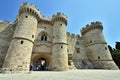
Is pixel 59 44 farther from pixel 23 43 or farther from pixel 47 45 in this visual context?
pixel 23 43

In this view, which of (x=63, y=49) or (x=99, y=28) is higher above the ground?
(x=99, y=28)

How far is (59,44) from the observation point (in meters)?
19.2

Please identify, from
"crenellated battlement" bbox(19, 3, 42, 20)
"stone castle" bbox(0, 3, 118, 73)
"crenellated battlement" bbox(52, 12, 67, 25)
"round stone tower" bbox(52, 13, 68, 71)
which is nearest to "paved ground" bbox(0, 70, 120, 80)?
"stone castle" bbox(0, 3, 118, 73)

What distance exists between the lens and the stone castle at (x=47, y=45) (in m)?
15.7

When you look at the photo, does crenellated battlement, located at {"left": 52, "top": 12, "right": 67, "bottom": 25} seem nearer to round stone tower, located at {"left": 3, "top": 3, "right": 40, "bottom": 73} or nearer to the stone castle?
the stone castle

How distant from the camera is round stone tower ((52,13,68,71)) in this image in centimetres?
1736

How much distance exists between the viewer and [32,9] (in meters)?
20.1

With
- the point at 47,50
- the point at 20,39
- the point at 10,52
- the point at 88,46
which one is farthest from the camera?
the point at 88,46

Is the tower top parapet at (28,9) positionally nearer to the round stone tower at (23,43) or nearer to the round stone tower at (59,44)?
the round stone tower at (23,43)

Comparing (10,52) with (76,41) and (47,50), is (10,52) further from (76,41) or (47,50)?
(76,41)

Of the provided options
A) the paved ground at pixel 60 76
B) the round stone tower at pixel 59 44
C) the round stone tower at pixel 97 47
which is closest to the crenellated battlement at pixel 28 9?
the round stone tower at pixel 59 44

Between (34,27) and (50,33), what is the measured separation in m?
3.93

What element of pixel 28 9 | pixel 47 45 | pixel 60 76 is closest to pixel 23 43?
pixel 47 45

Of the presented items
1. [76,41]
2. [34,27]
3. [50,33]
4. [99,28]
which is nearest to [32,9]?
[34,27]
